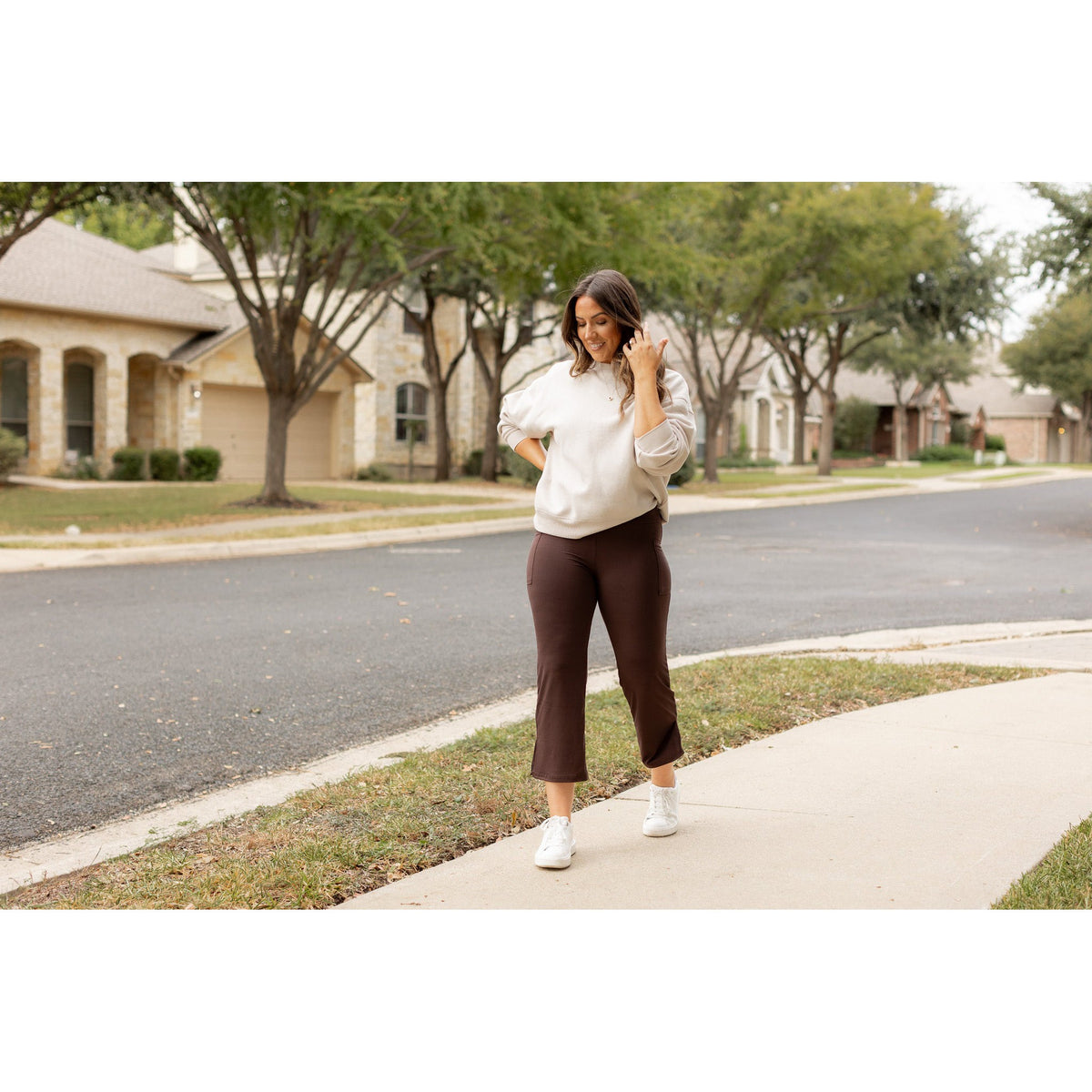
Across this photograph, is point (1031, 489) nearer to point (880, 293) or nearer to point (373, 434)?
point (880, 293)

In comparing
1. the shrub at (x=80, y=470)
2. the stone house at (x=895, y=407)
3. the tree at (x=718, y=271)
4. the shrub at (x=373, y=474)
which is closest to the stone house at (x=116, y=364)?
the shrub at (x=80, y=470)

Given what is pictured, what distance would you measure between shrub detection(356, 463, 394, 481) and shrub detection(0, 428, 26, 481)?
1016cm

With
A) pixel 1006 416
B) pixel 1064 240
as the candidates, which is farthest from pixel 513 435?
pixel 1006 416

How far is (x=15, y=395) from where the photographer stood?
1145 inches

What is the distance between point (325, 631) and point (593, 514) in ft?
17.7

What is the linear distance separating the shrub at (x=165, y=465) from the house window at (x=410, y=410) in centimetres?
819

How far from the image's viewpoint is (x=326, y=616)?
31.8ft

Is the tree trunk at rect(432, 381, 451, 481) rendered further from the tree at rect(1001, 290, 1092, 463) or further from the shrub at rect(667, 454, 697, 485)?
the tree at rect(1001, 290, 1092, 463)

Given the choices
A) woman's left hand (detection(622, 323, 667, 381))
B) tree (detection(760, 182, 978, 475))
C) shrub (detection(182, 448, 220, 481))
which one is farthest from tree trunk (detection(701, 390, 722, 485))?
woman's left hand (detection(622, 323, 667, 381))

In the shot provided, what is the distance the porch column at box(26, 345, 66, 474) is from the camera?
2820 centimetres

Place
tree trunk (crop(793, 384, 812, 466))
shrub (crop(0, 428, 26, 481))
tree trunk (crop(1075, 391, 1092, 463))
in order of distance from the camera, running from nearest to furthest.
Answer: shrub (crop(0, 428, 26, 481)) → tree trunk (crop(793, 384, 812, 466)) → tree trunk (crop(1075, 391, 1092, 463))

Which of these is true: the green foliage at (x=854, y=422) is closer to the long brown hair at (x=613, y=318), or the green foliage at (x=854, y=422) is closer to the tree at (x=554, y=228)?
the tree at (x=554, y=228)

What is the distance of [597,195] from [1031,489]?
1640 cm

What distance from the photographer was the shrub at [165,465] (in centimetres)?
2927
